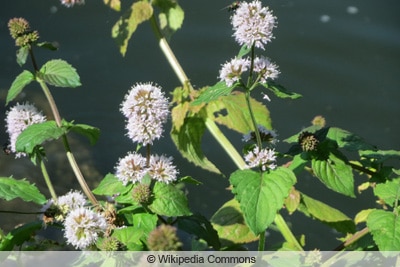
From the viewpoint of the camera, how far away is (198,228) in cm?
133

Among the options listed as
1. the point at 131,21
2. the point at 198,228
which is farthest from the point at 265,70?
the point at 131,21

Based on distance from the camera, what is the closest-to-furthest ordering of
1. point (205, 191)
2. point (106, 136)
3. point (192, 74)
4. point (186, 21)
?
point (205, 191) → point (106, 136) → point (192, 74) → point (186, 21)

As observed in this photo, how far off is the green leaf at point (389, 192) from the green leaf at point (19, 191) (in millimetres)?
580

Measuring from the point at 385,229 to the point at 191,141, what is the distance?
0.70 m

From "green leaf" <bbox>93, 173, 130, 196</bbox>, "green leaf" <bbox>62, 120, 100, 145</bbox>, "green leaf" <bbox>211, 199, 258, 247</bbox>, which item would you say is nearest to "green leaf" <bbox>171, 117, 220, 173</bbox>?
"green leaf" <bbox>211, 199, 258, 247</bbox>

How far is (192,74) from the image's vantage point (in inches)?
100

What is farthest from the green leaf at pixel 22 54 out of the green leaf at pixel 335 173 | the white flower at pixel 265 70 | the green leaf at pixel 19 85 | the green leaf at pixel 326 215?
the green leaf at pixel 326 215

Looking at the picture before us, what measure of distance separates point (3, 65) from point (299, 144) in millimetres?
1609

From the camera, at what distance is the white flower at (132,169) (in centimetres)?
122

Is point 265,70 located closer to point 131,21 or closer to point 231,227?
point 231,227

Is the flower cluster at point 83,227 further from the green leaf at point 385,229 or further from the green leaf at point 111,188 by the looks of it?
the green leaf at point 385,229

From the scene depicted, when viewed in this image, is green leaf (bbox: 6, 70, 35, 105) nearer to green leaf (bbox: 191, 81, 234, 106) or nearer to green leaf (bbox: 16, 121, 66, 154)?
green leaf (bbox: 16, 121, 66, 154)

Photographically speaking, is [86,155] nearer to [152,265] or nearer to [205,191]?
[205,191]

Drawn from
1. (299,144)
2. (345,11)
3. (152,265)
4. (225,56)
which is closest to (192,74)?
(225,56)
